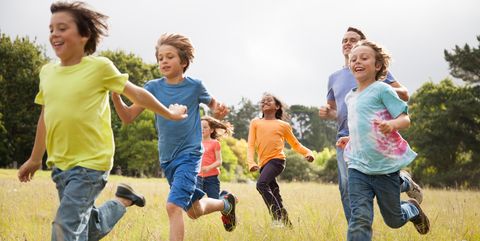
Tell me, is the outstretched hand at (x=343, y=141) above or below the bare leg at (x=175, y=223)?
above

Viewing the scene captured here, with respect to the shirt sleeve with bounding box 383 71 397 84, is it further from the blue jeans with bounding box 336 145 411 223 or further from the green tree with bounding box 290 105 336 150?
the green tree with bounding box 290 105 336 150

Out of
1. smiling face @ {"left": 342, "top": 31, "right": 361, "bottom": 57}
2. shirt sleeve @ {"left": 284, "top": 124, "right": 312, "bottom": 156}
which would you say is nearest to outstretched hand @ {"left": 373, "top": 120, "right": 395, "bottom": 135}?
smiling face @ {"left": 342, "top": 31, "right": 361, "bottom": 57}

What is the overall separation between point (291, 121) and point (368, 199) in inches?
1133

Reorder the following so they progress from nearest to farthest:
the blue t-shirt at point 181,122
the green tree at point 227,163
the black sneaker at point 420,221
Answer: the blue t-shirt at point 181,122 < the black sneaker at point 420,221 < the green tree at point 227,163

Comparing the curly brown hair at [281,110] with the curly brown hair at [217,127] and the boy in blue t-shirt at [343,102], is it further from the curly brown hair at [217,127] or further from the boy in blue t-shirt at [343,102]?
the boy in blue t-shirt at [343,102]

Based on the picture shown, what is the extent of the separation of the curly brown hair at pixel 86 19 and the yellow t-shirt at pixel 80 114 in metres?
0.29

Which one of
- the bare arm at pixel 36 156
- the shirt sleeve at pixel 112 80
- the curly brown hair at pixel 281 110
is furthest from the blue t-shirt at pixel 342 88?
the bare arm at pixel 36 156

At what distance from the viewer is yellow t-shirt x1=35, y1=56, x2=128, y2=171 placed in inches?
141

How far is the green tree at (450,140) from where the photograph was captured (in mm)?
33250

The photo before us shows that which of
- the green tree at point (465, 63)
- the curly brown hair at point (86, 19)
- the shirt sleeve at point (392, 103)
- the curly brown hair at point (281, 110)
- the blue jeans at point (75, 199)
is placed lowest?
the green tree at point (465, 63)

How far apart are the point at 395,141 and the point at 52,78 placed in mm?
2790

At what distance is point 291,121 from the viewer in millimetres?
32938

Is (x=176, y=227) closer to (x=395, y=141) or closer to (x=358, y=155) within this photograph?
(x=358, y=155)

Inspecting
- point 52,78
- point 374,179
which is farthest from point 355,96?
point 52,78
